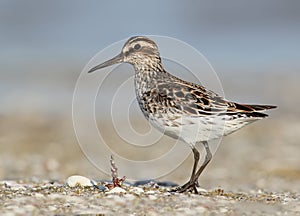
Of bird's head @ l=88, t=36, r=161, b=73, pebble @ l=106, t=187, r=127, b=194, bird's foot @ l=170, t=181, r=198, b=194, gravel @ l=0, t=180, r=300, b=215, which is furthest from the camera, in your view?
bird's head @ l=88, t=36, r=161, b=73

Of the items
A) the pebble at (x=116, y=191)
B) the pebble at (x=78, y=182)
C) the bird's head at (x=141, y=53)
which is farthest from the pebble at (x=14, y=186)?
the bird's head at (x=141, y=53)

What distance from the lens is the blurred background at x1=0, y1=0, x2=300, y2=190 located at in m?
11.5

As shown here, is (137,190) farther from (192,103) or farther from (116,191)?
(192,103)

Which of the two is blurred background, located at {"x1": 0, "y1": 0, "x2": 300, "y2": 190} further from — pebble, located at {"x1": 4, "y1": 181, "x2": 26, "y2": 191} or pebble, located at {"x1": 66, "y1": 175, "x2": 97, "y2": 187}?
pebble, located at {"x1": 66, "y1": 175, "x2": 97, "y2": 187}

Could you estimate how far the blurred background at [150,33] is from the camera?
37.6ft

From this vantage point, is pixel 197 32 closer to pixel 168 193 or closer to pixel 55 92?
pixel 55 92

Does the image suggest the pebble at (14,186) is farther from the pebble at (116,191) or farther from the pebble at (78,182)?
the pebble at (116,191)

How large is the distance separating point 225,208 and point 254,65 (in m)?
15.1

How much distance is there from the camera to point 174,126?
722cm

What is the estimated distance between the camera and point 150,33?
77.1ft

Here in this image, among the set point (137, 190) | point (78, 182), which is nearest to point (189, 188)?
point (137, 190)

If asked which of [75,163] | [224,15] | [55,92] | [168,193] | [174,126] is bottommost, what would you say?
[168,193]

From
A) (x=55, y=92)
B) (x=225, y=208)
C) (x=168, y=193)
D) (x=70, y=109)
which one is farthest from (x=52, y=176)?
(x=55, y=92)

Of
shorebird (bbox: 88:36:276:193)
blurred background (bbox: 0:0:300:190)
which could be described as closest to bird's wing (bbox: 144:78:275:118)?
shorebird (bbox: 88:36:276:193)
